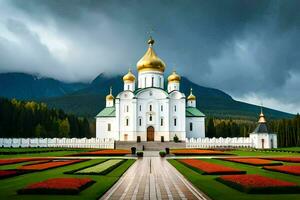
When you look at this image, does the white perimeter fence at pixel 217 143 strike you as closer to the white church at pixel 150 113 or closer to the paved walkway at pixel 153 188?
the white church at pixel 150 113

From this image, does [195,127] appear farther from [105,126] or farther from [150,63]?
[105,126]

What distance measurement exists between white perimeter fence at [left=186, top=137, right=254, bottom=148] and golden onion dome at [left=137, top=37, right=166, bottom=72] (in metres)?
18.8

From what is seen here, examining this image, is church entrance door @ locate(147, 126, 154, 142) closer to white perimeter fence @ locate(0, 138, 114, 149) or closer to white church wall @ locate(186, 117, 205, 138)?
white church wall @ locate(186, 117, 205, 138)

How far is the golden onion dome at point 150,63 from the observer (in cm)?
7731

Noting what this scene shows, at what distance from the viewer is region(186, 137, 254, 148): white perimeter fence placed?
64.6 m

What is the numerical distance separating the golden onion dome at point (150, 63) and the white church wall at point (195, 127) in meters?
11.9

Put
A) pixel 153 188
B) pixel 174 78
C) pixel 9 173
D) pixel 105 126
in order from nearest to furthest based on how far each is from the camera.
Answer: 1. pixel 153 188
2. pixel 9 173
3. pixel 105 126
4. pixel 174 78

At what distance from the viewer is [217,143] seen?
65.1m

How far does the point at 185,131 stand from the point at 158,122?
5.69 meters

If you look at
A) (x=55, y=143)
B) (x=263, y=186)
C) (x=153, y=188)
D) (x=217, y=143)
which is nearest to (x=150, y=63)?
(x=217, y=143)

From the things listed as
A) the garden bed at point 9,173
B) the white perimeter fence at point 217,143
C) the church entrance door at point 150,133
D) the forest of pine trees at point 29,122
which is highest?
the forest of pine trees at point 29,122

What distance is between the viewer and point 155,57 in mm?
78562

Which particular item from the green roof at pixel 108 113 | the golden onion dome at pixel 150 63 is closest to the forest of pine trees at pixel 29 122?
the green roof at pixel 108 113

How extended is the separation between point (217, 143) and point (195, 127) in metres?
14.1
